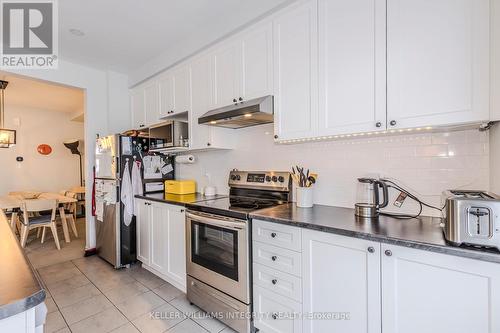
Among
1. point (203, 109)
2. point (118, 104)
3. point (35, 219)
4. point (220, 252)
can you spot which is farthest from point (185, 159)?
point (35, 219)

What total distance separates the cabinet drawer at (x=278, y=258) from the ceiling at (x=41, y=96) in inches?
157

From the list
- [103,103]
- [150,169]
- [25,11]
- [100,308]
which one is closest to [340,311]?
[100,308]

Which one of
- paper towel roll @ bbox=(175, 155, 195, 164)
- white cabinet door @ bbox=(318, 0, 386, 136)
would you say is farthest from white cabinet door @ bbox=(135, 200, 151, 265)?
white cabinet door @ bbox=(318, 0, 386, 136)

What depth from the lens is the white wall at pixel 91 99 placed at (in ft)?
10.8

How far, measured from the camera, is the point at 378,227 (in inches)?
54.7

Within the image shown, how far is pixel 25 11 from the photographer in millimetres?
2207

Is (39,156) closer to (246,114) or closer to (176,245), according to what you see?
(176,245)

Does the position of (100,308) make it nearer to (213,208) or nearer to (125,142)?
(213,208)

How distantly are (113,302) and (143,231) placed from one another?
801 millimetres

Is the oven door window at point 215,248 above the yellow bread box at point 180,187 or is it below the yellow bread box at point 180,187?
below

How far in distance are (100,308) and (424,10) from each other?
3215 millimetres

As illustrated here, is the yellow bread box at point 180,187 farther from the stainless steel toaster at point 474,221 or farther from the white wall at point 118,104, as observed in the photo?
the stainless steel toaster at point 474,221

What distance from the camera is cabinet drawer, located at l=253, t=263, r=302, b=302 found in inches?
61.4

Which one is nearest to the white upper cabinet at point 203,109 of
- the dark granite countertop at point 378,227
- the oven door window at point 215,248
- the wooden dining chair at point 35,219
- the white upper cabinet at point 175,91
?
the white upper cabinet at point 175,91
